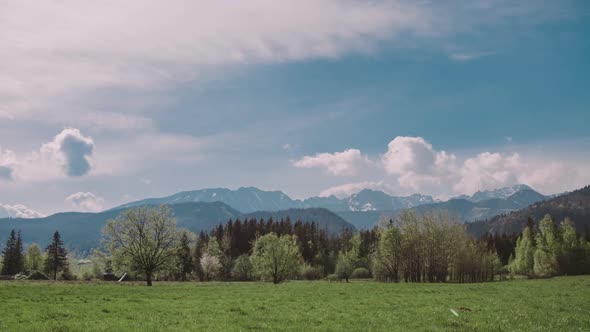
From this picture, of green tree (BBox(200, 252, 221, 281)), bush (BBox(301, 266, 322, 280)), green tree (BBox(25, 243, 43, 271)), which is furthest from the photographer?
green tree (BBox(25, 243, 43, 271))

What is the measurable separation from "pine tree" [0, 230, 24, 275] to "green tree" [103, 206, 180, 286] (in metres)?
82.6

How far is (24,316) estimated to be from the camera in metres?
19.9

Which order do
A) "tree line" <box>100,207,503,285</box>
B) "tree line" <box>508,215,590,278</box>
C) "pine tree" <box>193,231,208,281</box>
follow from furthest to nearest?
"pine tree" <box>193,231,208,281</box>, "tree line" <box>508,215,590,278</box>, "tree line" <box>100,207,503,285</box>

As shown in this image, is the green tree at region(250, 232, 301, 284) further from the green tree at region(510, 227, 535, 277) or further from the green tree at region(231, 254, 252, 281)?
the green tree at region(510, 227, 535, 277)

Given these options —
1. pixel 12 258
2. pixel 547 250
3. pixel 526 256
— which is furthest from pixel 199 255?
pixel 547 250

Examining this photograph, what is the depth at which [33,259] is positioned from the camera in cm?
14112

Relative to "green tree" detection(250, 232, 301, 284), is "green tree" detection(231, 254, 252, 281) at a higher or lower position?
lower

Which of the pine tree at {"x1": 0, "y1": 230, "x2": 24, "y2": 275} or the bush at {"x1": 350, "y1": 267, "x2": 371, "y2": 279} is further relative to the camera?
the bush at {"x1": 350, "y1": 267, "x2": 371, "y2": 279}

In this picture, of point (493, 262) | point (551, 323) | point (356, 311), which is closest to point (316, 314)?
point (356, 311)

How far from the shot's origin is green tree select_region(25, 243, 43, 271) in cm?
13702

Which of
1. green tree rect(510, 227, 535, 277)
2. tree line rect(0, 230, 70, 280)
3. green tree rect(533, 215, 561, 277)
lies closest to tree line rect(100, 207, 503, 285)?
green tree rect(533, 215, 561, 277)

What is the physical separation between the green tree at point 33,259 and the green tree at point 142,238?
94757mm

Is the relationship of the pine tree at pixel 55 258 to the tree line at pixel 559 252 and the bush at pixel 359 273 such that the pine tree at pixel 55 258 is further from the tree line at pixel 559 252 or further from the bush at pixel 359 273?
the tree line at pixel 559 252

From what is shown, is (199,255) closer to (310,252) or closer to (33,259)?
(310,252)
